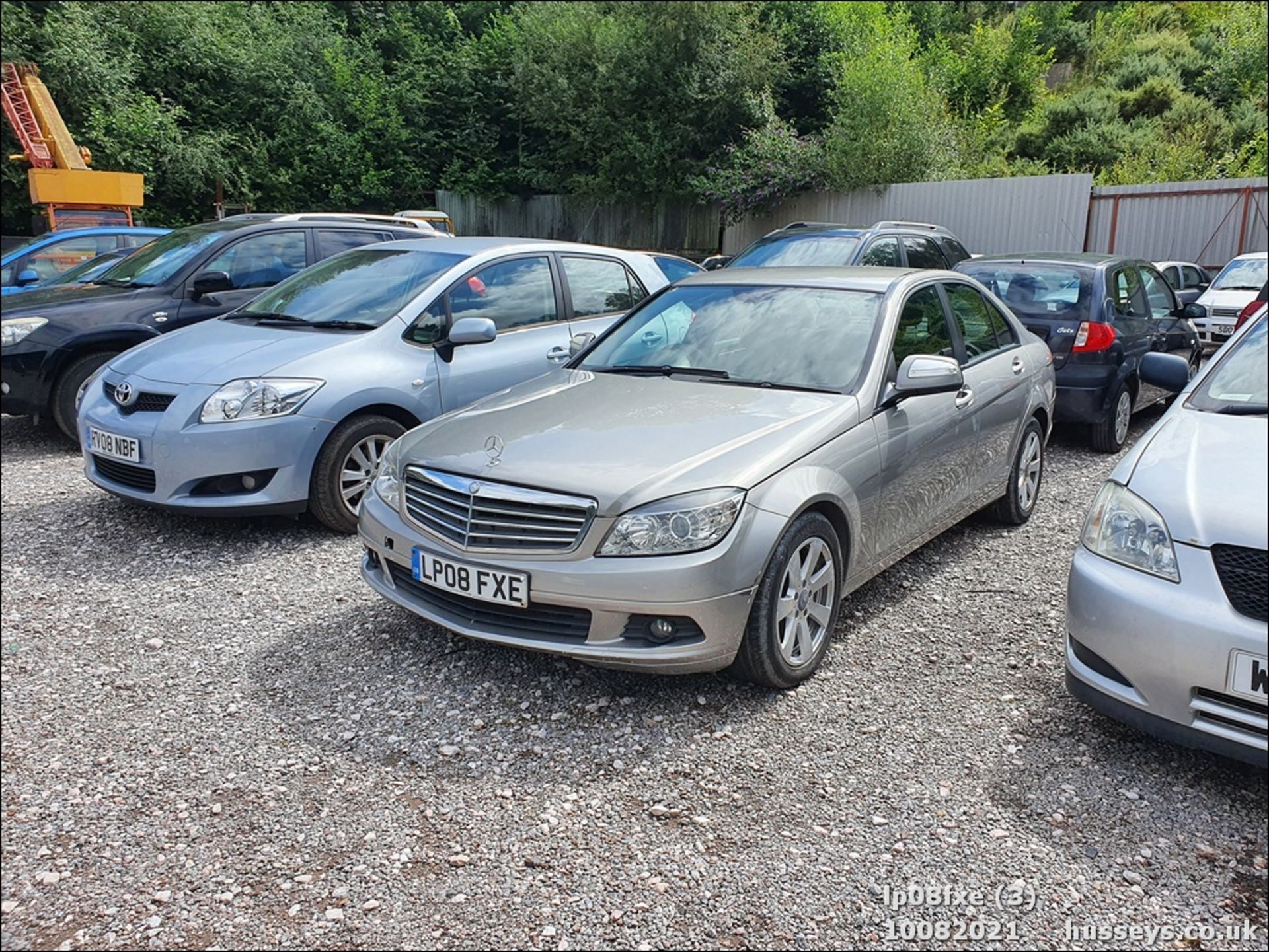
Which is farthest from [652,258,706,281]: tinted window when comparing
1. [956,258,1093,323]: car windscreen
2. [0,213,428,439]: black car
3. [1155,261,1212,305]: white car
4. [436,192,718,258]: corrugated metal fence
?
[436,192,718,258]: corrugated metal fence

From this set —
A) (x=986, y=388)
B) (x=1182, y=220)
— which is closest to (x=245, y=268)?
(x=986, y=388)

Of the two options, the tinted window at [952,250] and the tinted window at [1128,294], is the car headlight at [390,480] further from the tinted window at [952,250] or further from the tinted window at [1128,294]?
the tinted window at [952,250]

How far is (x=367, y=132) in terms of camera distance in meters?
25.4

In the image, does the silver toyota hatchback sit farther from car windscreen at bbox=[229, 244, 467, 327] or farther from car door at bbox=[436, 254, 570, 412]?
car windscreen at bbox=[229, 244, 467, 327]

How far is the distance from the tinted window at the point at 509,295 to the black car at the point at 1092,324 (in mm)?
3771

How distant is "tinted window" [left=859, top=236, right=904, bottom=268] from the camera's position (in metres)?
9.42

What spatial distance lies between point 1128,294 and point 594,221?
19752mm

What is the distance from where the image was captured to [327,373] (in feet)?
17.4

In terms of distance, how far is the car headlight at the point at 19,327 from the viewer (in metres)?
6.96

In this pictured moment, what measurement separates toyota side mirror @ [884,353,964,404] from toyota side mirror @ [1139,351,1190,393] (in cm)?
89

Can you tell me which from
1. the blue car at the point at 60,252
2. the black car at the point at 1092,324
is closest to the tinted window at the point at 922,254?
the black car at the point at 1092,324

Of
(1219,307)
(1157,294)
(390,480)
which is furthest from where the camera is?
(1219,307)

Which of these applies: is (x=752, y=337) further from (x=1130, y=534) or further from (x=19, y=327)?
(x=19, y=327)

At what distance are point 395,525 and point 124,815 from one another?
1406mm
